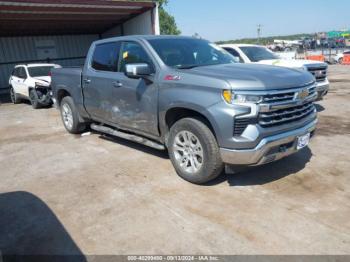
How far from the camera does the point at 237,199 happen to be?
13.3 feet

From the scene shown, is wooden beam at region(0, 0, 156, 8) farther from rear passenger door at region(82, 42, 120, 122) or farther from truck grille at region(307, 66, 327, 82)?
truck grille at region(307, 66, 327, 82)

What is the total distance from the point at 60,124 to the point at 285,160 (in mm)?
6151

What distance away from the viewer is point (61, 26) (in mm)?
19547

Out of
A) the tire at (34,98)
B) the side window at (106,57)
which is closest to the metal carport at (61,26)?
the tire at (34,98)

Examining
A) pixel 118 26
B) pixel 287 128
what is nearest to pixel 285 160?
pixel 287 128

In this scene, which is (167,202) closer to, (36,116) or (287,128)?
(287,128)

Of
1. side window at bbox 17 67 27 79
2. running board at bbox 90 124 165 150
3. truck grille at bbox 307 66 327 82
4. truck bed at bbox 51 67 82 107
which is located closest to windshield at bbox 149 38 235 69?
running board at bbox 90 124 165 150

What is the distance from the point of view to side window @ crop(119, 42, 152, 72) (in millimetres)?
4975

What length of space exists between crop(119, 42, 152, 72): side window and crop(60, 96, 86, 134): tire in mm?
2112

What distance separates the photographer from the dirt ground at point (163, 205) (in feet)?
10.6

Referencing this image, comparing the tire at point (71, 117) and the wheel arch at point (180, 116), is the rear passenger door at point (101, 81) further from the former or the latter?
the wheel arch at point (180, 116)

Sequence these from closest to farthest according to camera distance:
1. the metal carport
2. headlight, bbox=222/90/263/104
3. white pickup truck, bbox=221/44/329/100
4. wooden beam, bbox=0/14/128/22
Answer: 1. headlight, bbox=222/90/263/104
2. white pickup truck, bbox=221/44/329/100
3. the metal carport
4. wooden beam, bbox=0/14/128/22

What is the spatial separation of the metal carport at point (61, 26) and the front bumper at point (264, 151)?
39.8 ft

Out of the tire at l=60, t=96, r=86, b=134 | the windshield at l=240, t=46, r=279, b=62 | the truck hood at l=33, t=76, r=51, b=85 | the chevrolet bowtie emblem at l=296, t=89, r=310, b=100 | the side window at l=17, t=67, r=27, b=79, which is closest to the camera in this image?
the chevrolet bowtie emblem at l=296, t=89, r=310, b=100
